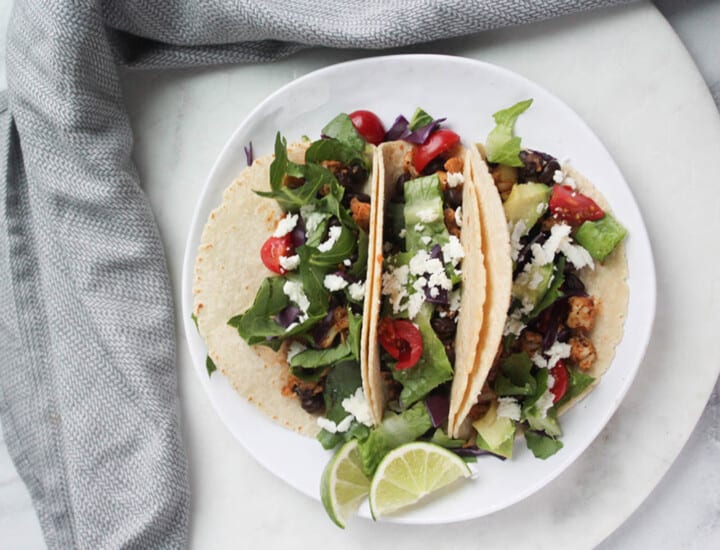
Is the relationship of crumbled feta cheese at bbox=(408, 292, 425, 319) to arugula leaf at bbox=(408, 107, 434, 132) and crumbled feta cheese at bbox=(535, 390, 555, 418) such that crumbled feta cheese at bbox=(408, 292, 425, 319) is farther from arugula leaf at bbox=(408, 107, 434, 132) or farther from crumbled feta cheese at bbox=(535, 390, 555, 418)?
arugula leaf at bbox=(408, 107, 434, 132)

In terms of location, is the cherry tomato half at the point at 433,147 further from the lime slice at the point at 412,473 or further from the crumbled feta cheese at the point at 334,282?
the lime slice at the point at 412,473

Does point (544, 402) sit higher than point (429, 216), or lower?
lower

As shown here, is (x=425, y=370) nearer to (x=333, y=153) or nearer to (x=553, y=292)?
(x=553, y=292)

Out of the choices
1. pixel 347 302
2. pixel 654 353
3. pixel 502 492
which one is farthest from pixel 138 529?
pixel 654 353

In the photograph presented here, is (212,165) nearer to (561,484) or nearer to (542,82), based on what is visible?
(542,82)

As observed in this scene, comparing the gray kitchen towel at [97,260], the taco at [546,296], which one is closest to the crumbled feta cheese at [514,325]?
the taco at [546,296]

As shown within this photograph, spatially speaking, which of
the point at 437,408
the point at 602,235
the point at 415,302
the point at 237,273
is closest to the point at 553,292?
the point at 602,235
